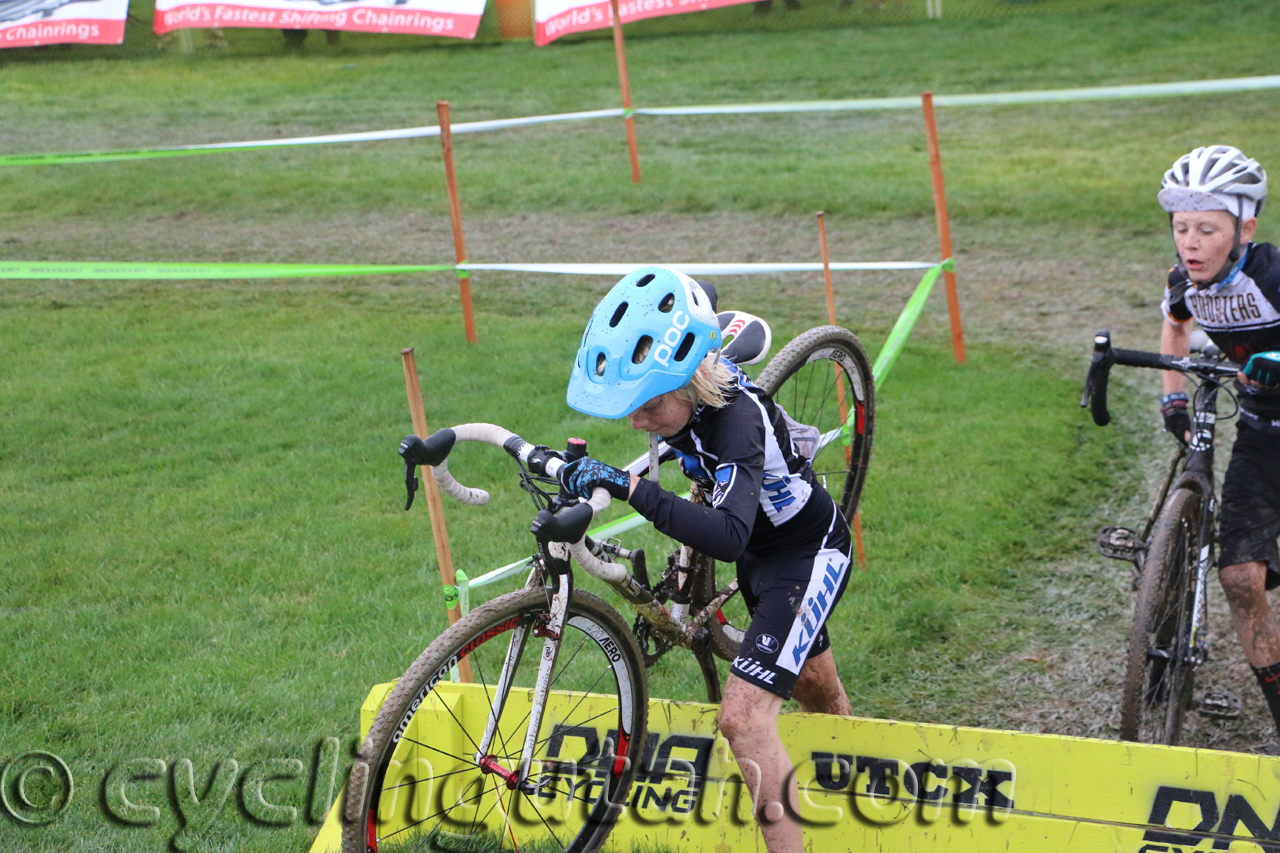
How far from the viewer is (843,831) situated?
3.84 m

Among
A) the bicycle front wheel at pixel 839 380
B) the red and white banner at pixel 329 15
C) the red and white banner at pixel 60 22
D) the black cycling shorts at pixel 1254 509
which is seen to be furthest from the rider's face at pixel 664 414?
the red and white banner at pixel 60 22

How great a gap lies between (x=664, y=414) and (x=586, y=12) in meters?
14.5

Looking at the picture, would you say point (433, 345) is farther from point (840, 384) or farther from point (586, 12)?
point (586, 12)

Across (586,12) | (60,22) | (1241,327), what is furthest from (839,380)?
(60,22)

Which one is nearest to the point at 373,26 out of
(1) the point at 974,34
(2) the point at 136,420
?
(1) the point at 974,34

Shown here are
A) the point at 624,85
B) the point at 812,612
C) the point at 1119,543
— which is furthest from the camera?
the point at 624,85

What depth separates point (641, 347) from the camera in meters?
3.30

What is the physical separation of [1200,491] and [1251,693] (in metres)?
1.24

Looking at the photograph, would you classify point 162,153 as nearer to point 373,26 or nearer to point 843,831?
→ point 843,831

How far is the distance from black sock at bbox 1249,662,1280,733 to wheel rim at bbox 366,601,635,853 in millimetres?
2538

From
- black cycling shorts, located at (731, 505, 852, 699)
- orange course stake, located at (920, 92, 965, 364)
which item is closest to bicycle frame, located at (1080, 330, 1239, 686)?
black cycling shorts, located at (731, 505, 852, 699)

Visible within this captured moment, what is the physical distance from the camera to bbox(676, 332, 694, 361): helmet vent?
329cm

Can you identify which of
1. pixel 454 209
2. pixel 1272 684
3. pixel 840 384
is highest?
pixel 454 209

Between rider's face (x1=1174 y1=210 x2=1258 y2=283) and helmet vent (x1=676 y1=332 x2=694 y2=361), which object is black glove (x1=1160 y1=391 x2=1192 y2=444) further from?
helmet vent (x1=676 y1=332 x2=694 y2=361)
